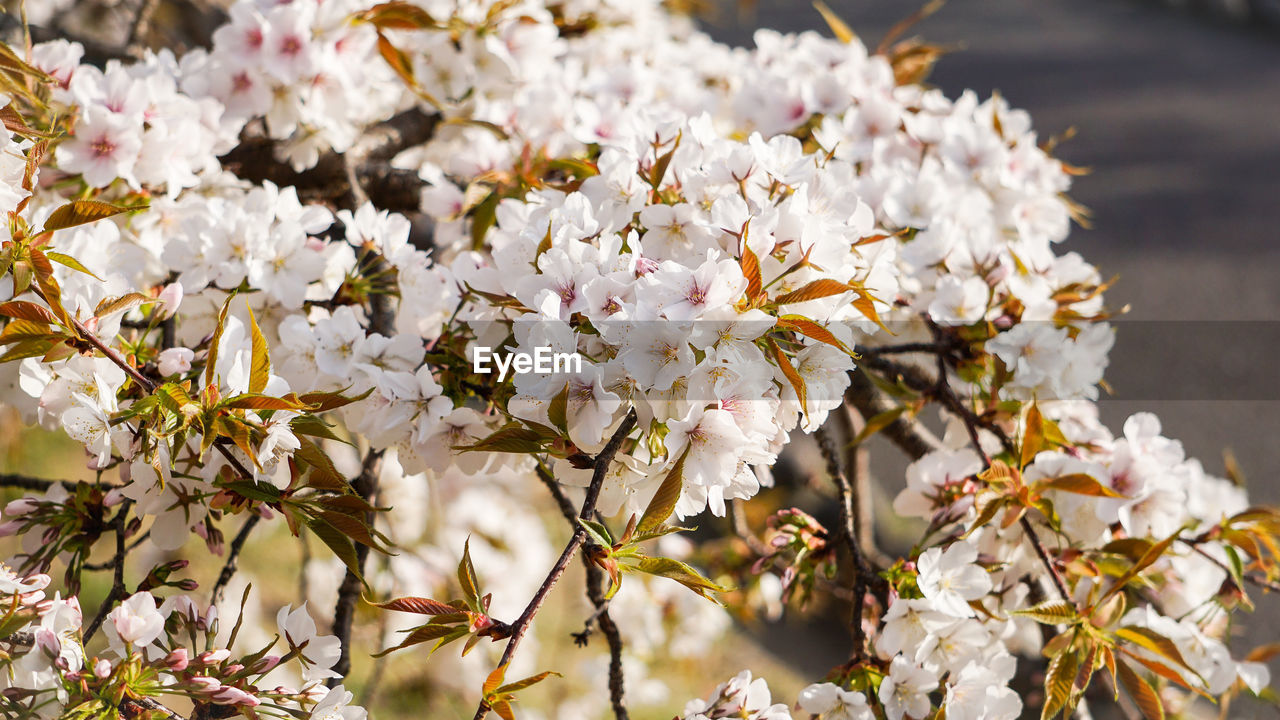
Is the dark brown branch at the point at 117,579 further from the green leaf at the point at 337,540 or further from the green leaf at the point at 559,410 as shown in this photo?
the green leaf at the point at 559,410

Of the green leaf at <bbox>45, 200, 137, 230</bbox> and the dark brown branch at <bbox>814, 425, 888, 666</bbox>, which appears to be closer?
the green leaf at <bbox>45, 200, 137, 230</bbox>

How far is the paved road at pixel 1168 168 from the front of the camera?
125 inches

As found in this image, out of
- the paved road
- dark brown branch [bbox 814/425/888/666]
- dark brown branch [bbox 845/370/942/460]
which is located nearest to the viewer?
dark brown branch [bbox 814/425/888/666]

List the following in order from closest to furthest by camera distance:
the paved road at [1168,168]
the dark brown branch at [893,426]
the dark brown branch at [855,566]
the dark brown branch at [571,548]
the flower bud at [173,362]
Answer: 1. the dark brown branch at [571,548]
2. the flower bud at [173,362]
3. the dark brown branch at [855,566]
4. the dark brown branch at [893,426]
5. the paved road at [1168,168]

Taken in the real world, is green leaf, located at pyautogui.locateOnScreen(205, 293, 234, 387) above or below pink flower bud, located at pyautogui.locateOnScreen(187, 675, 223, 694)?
above

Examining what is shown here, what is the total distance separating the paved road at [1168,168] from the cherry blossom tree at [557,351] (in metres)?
1.78

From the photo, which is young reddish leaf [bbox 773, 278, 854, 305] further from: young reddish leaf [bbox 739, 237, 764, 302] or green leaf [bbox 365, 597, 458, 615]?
green leaf [bbox 365, 597, 458, 615]

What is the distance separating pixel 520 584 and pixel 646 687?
1.08 feet

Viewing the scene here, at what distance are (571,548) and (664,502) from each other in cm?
6

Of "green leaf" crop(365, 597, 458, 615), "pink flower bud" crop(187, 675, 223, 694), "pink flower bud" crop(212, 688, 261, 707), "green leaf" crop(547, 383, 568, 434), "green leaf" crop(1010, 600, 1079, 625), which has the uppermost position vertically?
"green leaf" crop(547, 383, 568, 434)

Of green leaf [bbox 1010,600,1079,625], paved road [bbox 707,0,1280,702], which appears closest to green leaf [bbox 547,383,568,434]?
green leaf [bbox 1010,600,1079,625]

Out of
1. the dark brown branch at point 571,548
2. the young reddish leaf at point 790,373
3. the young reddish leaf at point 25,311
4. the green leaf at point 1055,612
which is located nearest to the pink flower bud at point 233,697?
the dark brown branch at point 571,548

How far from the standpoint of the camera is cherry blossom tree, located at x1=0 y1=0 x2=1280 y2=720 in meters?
0.55

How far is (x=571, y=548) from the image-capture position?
1.74 feet
